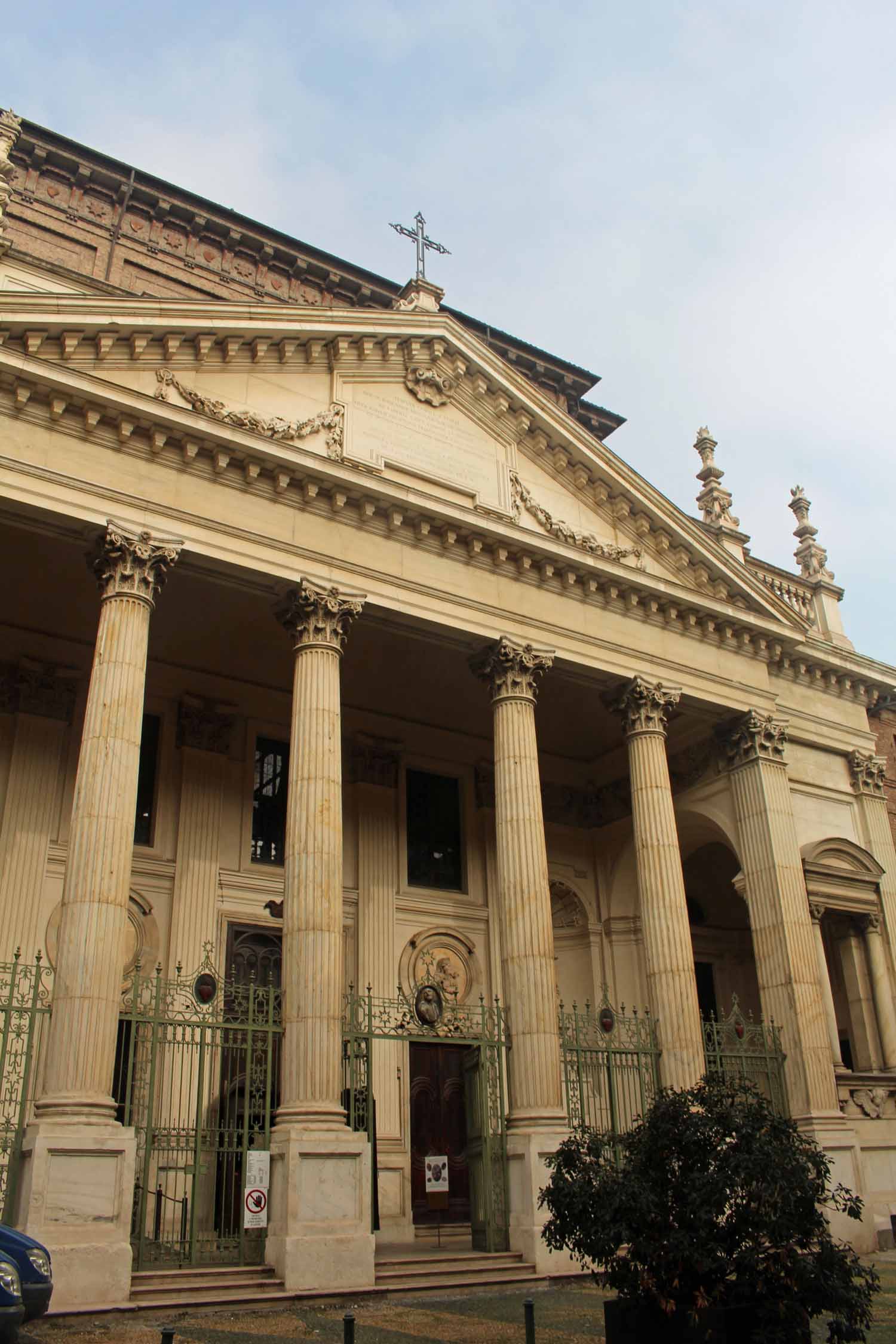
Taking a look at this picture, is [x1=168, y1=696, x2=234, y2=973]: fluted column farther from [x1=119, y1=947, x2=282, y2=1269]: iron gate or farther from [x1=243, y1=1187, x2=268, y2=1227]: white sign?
[x1=243, y1=1187, x2=268, y2=1227]: white sign

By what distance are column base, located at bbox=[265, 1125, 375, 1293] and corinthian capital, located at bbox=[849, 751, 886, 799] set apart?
14.5m

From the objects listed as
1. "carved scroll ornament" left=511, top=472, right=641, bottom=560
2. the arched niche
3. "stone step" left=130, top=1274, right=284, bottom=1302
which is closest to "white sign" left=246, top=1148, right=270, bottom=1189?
"stone step" left=130, top=1274, right=284, bottom=1302

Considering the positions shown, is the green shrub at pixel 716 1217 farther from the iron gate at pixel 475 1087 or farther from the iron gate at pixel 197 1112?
the iron gate at pixel 475 1087

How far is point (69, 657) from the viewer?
20531 mm

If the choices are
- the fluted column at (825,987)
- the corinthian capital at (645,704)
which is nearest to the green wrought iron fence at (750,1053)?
the fluted column at (825,987)

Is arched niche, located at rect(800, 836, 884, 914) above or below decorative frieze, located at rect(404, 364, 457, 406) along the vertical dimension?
below

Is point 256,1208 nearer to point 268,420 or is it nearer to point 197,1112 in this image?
point 197,1112

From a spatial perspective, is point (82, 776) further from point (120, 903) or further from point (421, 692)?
point (421, 692)

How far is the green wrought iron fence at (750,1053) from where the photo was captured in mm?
19297

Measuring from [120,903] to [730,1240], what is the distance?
8.54 meters

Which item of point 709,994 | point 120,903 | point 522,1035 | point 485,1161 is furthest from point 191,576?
point 709,994

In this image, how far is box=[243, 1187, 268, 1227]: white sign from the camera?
13633 mm

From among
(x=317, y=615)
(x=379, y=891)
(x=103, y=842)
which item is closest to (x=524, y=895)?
(x=317, y=615)

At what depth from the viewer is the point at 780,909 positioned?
20.9m
